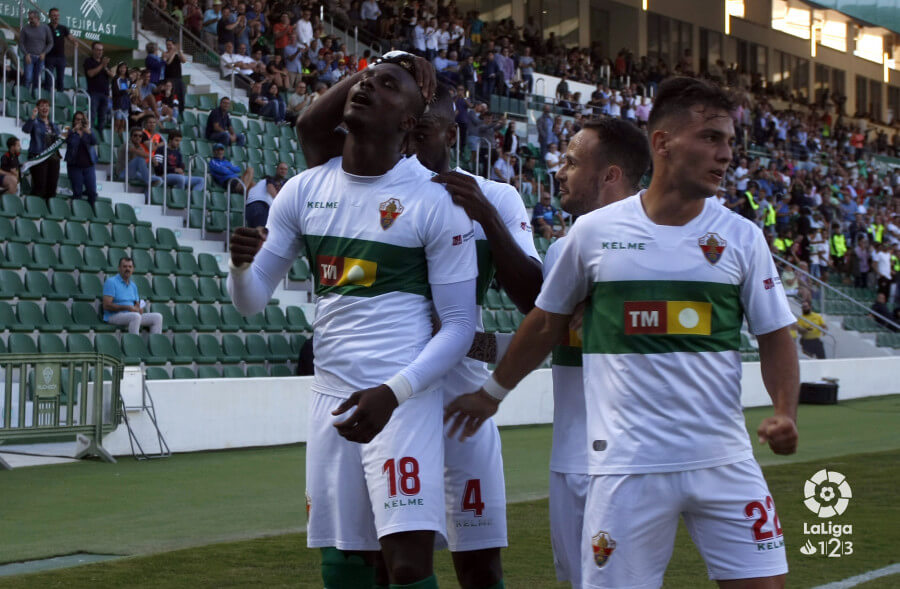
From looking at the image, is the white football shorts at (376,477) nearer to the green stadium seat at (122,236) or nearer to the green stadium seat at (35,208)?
the green stadium seat at (35,208)

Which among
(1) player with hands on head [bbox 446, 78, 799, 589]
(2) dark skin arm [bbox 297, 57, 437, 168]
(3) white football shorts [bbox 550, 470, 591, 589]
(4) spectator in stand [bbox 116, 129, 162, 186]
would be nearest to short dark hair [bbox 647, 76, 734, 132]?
(1) player with hands on head [bbox 446, 78, 799, 589]

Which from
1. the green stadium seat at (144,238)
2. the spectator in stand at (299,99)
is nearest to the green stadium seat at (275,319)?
the green stadium seat at (144,238)

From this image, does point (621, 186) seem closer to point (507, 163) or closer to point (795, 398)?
point (795, 398)

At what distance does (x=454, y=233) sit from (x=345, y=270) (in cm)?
37

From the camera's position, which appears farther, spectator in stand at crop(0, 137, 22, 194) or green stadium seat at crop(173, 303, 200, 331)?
spectator in stand at crop(0, 137, 22, 194)

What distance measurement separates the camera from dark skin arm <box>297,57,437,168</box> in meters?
4.20

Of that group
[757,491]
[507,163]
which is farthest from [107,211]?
[757,491]

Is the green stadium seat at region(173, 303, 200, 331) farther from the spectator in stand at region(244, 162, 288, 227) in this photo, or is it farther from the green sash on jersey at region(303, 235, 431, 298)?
the green sash on jersey at region(303, 235, 431, 298)

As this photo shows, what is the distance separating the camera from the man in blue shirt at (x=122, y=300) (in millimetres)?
14461

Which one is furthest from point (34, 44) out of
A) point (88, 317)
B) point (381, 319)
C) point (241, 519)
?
point (381, 319)

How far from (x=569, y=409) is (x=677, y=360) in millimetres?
660

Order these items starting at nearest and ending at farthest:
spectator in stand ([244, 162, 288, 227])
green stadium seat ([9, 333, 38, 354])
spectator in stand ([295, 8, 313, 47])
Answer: green stadium seat ([9, 333, 38, 354]) → spectator in stand ([244, 162, 288, 227]) → spectator in stand ([295, 8, 313, 47])

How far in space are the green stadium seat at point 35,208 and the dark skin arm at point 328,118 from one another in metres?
11.7

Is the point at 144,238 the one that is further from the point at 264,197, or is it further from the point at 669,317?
the point at 669,317
